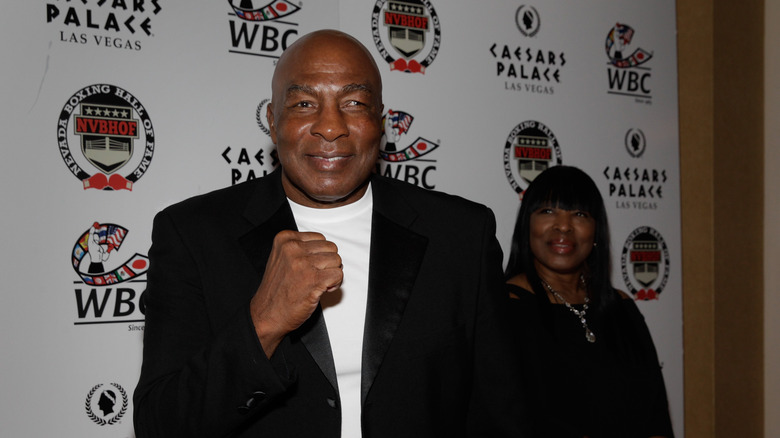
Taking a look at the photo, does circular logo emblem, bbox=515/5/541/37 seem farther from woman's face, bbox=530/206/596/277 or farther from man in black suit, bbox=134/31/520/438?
man in black suit, bbox=134/31/520/438

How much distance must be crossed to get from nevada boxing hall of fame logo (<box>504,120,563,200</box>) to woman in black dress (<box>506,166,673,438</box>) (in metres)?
0.46

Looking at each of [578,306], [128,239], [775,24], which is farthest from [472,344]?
[775,24]

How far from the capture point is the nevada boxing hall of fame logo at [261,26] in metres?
2.29

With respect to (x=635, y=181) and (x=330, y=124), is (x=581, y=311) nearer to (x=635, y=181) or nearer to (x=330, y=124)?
(x=635, y=181)

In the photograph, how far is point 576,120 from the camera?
2908 mm

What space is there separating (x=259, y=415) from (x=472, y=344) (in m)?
0.48


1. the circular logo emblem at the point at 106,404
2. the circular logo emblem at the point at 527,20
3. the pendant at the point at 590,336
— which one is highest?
the circular logo emblem at the point at 527,20

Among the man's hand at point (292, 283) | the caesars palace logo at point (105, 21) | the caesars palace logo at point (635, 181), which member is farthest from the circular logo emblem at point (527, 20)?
the man's hand at point (292, 283)

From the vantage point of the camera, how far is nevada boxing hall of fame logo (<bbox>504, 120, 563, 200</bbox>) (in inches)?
108

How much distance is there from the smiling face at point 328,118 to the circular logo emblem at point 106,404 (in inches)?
45.3

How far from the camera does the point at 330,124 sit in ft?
4.29

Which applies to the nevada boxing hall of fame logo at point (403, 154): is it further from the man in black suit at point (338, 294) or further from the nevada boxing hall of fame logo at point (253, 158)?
the man in black suit at point (338, 294)

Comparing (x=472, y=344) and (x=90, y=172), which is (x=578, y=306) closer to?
(x=472, y=344)

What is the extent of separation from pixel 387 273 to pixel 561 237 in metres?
1.03
